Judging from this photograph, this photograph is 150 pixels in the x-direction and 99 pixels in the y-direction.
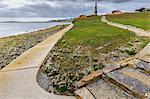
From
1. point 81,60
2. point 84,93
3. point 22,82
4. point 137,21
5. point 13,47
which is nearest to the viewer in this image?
point 84,93

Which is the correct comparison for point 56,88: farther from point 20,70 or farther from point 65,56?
point 65,56

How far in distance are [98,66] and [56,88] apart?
1.50 metres

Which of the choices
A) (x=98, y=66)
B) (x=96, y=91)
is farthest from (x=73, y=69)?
(x=96, y=91)

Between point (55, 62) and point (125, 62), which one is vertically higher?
point (125, 62)

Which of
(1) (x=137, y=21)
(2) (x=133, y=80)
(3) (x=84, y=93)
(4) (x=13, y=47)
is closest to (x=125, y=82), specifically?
(2) (x=133, y=80)

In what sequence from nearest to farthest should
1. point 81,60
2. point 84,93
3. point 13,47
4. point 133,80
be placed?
point 133,80 → point 84,93 → point 81,60 → point 13,47

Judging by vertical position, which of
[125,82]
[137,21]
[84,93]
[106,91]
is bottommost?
[137,21]

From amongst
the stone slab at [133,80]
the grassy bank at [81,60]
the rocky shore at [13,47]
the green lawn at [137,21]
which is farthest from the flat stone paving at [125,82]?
the green lawn at [137,21]

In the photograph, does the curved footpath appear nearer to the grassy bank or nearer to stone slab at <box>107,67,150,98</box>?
the grassy bank

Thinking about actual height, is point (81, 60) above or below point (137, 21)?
above

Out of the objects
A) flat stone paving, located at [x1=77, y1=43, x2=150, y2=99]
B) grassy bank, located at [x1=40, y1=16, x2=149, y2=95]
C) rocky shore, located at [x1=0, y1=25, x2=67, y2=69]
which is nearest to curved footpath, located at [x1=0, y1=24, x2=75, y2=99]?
grassy bank, located at [x1=40, y1=16, x2=149, y2=95]

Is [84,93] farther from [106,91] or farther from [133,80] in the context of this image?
[133,80]

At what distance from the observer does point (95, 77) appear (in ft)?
22.0

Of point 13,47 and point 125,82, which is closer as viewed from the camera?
point 125,82
